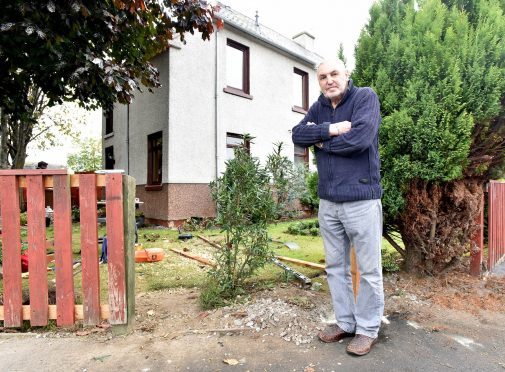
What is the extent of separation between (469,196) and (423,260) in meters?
0.85

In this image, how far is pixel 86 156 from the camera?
1136 inches

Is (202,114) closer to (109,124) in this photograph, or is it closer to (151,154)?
(151,154)

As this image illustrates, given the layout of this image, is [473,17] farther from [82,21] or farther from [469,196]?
[82,21]

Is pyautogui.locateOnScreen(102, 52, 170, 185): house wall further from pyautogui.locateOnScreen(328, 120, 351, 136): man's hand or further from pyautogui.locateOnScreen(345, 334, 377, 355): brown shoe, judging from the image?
pyautogui.locateOnScreen(345, 334, 377, 355): brown shoe

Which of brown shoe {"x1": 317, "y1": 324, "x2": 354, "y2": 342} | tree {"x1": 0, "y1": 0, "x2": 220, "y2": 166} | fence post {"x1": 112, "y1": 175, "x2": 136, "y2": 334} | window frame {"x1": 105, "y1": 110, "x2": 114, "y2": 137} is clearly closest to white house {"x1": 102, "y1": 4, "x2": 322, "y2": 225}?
window frame {"x1": 105, "y1": 110, "x2": 114, "y2": 137}

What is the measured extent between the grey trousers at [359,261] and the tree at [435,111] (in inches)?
43.9

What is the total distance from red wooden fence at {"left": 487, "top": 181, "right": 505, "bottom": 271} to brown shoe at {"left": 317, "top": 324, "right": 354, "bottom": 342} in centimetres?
290

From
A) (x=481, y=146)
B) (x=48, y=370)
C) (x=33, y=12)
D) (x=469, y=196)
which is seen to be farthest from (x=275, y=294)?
(x=33, y=12)

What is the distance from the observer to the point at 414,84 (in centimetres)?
323

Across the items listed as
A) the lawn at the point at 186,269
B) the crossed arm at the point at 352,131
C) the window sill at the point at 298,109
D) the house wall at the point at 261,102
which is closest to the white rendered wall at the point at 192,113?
the house wall at the point at 261,102

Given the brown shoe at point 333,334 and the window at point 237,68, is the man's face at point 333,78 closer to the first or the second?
the brown shoe at point 333,334

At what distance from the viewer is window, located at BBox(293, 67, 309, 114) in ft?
44.6

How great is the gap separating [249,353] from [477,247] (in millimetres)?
3059

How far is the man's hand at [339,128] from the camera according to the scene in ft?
7.73
